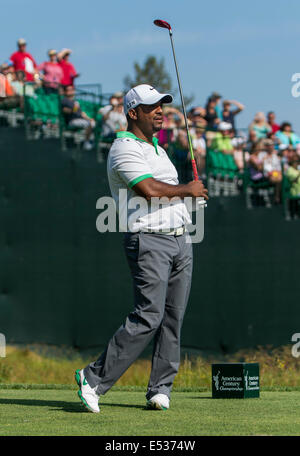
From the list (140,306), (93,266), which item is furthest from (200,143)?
(140,306)

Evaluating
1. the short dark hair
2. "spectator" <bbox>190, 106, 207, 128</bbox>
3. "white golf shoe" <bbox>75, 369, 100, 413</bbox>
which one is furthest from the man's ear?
the short dark hair

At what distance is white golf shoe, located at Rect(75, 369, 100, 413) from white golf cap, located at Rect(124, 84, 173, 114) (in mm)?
1708

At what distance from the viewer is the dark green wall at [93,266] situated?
1548 cm

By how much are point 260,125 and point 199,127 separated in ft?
5.59

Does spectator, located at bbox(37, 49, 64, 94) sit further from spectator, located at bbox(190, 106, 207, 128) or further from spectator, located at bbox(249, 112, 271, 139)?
spectator, located at bbox(249, 112, 271, 139)

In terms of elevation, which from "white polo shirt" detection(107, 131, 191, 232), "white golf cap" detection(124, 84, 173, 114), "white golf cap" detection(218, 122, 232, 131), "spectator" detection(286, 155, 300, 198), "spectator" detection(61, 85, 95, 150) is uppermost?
"spectator" detection(61, 85, 95, 150)

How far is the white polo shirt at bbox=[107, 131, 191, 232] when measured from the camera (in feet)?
18.9

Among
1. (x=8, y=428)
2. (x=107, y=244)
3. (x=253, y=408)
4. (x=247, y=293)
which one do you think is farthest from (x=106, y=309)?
(x=8, y=428)

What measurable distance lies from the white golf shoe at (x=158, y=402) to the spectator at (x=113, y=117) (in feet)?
33.2

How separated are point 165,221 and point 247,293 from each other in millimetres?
9947

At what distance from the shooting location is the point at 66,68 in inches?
671

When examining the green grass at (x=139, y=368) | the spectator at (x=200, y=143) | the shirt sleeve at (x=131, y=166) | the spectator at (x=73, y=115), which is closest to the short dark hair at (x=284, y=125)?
the spectator at (x=200, y=143)

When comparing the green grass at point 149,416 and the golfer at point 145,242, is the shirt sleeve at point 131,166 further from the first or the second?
the green grass at point 149,416

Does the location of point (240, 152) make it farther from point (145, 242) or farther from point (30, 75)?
point (145, 242)
